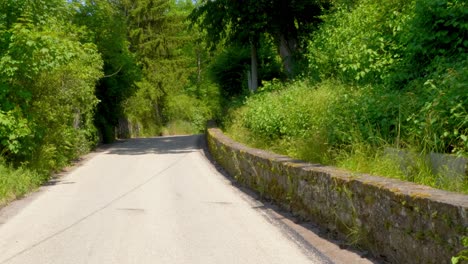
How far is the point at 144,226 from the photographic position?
31.5 feet

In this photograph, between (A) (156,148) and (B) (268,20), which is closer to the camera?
(B) (268,20)

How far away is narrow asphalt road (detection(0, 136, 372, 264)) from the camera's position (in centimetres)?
746

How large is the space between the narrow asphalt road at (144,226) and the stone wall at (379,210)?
2.02 ft

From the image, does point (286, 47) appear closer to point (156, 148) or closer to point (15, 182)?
point (156, 148)

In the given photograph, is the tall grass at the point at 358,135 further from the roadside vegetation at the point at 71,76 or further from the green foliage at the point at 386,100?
the roadside vegetation at the point at 71,76

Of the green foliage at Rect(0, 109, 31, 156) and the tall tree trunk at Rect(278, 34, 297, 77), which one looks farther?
the tall tree trunk at Rect(278, 34, 297, 77)

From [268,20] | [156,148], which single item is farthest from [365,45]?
[156,148]

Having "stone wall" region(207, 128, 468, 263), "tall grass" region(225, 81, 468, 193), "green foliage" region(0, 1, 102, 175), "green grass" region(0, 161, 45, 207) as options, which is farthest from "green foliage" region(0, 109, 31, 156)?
"stone wall" region(207, 128, 468, 263)

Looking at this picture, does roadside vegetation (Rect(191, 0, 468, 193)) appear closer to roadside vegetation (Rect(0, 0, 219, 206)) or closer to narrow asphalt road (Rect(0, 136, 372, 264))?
narrow asphalt road (Rect(0, 136, 372, 264))

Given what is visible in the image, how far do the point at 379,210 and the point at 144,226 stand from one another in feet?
14.5

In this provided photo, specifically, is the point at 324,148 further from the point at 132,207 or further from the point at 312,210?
the point at 132,207

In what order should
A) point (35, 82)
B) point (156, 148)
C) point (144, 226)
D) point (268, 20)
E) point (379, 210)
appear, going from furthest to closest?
point (156, 148) < point (268, 20) < point (35, 82) < point (144, 226) < point (379, 210)

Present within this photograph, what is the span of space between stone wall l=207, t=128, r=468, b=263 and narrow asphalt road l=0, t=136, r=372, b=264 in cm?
62

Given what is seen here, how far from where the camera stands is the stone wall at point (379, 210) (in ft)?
17.1
